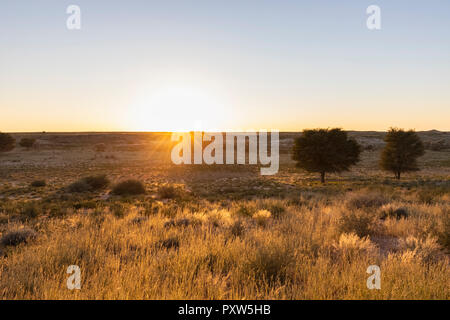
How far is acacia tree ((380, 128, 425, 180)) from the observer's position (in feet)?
118

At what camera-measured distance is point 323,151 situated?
3253 cm

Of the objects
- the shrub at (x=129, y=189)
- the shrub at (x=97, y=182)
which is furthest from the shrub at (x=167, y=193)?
the shrub at (x=97, y=182)

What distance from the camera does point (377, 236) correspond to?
6766 mm

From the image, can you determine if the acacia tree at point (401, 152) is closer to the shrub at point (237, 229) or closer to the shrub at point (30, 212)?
the shrub at point (237, 229)

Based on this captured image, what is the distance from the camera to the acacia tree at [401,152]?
35875mm

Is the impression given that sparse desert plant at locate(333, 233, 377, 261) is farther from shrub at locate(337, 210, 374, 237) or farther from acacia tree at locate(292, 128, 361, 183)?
acacia tree at locate(292, 128, 361, 183)

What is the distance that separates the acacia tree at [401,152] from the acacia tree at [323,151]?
20.7 feet

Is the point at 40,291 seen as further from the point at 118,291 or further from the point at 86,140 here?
the point at 86,140

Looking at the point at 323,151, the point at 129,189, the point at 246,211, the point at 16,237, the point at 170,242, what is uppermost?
the point at 323,151

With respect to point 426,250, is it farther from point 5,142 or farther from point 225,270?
point 5,142

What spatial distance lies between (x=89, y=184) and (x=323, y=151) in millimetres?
26262

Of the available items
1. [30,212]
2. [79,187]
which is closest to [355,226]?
[30,212]

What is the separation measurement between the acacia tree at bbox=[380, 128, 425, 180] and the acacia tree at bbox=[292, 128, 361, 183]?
20.7 feet

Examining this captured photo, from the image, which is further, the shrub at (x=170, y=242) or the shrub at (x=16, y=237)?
the shrub at (x=16, y=237)
